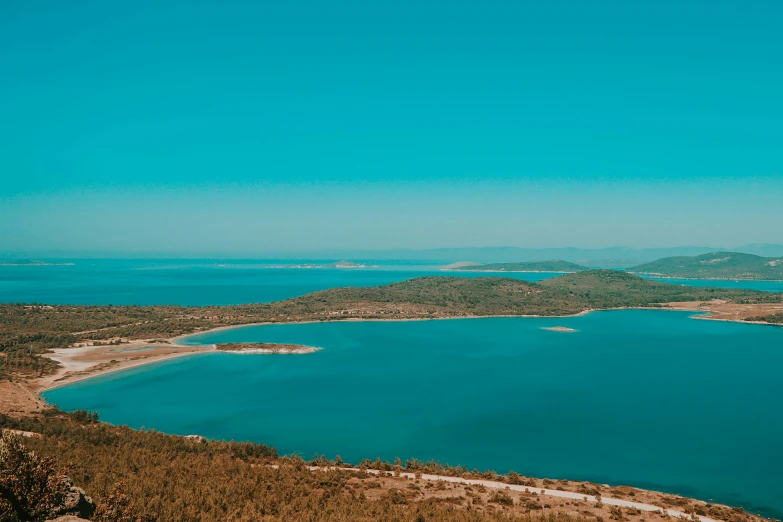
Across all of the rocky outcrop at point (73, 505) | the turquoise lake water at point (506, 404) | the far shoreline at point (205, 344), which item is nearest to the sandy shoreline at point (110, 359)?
the far shoreline at point (205, 344)

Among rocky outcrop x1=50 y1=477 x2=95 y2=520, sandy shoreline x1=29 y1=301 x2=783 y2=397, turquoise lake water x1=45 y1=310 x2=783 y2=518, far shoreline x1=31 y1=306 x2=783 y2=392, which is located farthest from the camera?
far shoreline x1=31 y1=306 x2=783 y2=392

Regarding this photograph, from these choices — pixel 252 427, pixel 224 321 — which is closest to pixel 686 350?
pixel 252 427

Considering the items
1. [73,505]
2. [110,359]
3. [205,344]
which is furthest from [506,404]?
[205,344]

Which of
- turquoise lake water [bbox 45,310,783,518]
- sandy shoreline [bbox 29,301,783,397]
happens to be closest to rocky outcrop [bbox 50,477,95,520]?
turquoise lake water [bbox 45,310,783,518]

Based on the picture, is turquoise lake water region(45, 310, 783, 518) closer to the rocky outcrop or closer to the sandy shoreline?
the sandy shoreline

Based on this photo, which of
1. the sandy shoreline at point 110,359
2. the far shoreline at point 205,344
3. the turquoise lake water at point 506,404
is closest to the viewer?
the turquoise lake water at point 506,404

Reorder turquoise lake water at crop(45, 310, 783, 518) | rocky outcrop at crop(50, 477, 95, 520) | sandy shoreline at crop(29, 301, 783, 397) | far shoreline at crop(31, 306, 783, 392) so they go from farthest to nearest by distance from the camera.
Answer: far shoreline at crop(31, 306, 783, 392)
sandy shoreline at crop(29, 301, 783, 397)
turquoise lake water at crop(45, 310, 783, 518)
rocky outcrop at crop(50, 477, 95, 520)

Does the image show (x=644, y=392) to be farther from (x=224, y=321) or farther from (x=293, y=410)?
(x=224, y=321)

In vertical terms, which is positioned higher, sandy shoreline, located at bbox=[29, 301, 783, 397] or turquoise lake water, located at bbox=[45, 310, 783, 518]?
sandy shoreline, located at bbox=[29, 301, 783, 397]

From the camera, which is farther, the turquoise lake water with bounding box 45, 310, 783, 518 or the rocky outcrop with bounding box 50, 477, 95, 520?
the turquoise lake water with bounding box 45, 310, 783, 518

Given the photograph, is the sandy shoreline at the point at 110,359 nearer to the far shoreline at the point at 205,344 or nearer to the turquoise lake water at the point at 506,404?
the far shoreline at the point at 205,344
